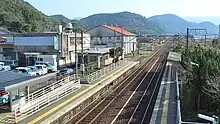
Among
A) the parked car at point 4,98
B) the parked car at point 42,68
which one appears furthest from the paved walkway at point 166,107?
the parked car at point 42,68

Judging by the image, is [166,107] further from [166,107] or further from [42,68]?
[42,68]

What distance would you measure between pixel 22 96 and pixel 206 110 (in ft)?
32.2

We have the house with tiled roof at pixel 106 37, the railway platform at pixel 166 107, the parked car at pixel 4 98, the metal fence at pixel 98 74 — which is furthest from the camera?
the house with tiled roof at pixel 106 37

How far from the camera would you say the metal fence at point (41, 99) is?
44.2 feet

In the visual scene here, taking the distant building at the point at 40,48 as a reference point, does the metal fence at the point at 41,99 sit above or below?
below

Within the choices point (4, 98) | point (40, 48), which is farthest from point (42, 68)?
point (4, 98)

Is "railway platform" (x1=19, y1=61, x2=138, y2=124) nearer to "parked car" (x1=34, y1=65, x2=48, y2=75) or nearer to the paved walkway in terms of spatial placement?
the paved walkway

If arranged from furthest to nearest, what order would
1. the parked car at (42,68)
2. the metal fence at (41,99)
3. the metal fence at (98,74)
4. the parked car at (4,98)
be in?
the parked car at (42,68) → the metal fence at (98,74) → the parked car at (4,98) → the metal fence at (41,99)

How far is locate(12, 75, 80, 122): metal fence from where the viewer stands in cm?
1347

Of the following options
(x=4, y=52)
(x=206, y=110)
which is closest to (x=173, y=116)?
(x=206, y=110)

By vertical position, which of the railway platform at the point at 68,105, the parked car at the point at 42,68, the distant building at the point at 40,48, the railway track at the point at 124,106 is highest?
the distant building at the point at 40,48

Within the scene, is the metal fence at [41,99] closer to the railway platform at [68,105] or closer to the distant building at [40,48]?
the railway platform at [68,105]

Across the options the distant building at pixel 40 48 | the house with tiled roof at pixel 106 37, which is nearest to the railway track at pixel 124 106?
the distant building at pixel 40 48

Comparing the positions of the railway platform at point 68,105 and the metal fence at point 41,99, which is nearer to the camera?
the railway platform at point 68,105
